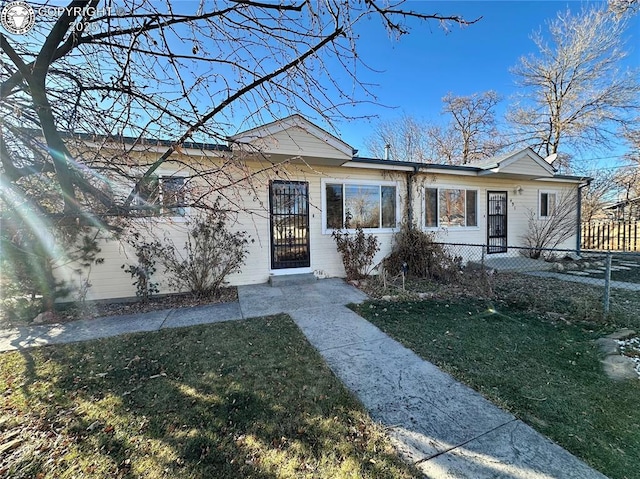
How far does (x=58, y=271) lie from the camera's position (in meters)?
5.00

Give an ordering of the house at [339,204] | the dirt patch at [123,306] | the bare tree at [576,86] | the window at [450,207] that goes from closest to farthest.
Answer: the dirt patch at [123,306] → the house at [339,204] → the window at [450,207] → the bare tree at [576,86]

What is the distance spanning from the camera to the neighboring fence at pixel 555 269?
20.0ft

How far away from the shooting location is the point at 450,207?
8.73 meters

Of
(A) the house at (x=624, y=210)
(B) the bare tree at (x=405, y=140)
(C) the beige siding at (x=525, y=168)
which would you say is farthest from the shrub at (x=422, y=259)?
(A) the house at (x=624, y=210)

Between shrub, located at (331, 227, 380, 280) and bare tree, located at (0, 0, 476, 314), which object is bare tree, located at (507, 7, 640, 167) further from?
bare tree, located at (0, 0, 476, 314)

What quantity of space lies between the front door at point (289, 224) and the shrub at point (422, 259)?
238cm

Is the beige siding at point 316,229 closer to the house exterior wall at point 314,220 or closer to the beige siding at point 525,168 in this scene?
the house exterior wall at point 314,220

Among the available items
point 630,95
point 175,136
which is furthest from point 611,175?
point 175,136

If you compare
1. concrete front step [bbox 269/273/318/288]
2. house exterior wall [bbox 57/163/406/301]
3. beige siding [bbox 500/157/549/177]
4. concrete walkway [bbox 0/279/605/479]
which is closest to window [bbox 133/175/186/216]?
concrete walkway [bbox 0/279/605/479]

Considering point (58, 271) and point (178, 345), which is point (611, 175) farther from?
point (58, 271)

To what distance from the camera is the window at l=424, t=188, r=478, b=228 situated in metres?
8.41

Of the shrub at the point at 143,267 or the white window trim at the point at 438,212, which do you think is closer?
the shrub at the point at 143,267

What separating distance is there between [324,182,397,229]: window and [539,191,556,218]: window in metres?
6.69

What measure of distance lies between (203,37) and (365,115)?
1490 mm
